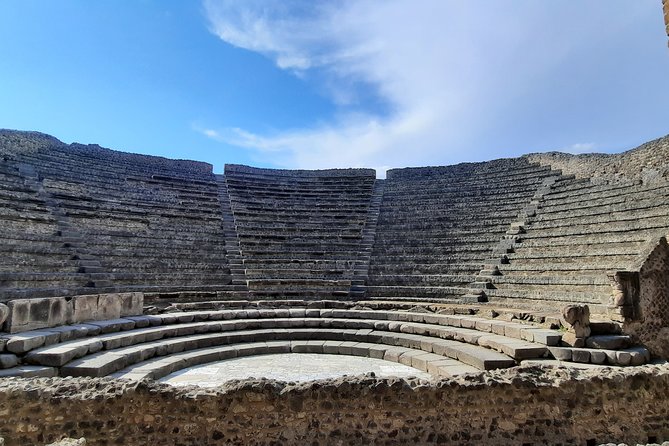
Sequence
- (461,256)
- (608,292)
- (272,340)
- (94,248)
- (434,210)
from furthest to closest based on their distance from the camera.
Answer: (434,210) < (461,256) < (94,248) < (272,340) < (608,292)

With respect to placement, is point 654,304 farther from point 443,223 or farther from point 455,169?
point 455,169

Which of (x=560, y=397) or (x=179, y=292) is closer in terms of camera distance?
(x=560, y=397)

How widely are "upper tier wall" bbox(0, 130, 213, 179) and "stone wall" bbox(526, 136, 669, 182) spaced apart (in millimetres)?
15207

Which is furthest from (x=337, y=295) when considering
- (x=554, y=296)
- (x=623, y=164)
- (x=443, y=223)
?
(x=623, y=164)

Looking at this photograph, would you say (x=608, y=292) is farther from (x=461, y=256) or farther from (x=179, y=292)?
(x=179, y=292)

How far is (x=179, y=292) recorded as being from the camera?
10.9m

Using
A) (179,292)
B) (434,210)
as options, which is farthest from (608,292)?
(179,292)

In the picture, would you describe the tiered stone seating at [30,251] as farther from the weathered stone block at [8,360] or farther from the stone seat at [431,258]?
the stone seat at [431,258]

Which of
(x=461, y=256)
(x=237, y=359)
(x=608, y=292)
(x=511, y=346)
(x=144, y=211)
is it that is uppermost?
(x=144, y=211)

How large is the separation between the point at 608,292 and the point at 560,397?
444 centimetres

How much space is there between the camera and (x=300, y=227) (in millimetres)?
15188

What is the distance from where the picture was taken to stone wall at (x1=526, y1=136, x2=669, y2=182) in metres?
12.4

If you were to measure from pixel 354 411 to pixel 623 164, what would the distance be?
1353 centimetres

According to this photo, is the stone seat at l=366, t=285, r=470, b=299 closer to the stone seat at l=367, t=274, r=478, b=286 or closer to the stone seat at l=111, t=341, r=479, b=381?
the stone seat at l=367, t=274, r=478, b=286
